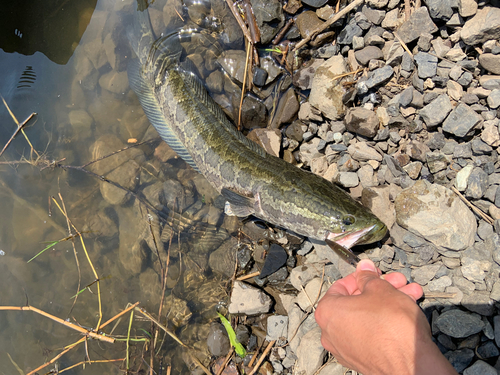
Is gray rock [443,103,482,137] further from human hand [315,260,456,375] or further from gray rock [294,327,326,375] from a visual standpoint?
gray rock [294,327,326,375]

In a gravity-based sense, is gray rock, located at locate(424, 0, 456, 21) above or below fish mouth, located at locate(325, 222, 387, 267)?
above

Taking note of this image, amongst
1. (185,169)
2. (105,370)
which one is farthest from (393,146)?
(105,370)

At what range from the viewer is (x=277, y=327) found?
454cm

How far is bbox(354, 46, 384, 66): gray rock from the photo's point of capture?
4.15m

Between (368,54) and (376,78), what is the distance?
17.0 inches

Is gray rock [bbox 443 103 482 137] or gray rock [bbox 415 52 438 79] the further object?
gray rock [bbox 415 52 438 79]

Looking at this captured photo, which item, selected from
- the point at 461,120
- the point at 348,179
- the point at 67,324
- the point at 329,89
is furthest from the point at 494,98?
the point at 67,324

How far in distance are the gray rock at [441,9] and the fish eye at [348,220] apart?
9.17 feet

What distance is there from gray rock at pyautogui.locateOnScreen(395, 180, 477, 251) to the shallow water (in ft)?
Result: 9.64

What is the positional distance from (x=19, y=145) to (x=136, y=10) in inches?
134

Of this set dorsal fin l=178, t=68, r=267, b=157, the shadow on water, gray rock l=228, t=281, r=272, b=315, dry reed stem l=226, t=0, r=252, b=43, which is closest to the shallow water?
the shadow on water

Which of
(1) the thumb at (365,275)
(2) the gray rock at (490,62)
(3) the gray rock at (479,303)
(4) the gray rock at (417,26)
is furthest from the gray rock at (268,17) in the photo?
(3) the gray rock at (479,303)

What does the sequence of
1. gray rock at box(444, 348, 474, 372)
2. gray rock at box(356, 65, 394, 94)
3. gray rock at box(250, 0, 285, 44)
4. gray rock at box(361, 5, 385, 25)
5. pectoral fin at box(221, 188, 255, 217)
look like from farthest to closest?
gray rock at box(250, 0, 285, 44), pectoral fin at box(221, 188, 255, 217), gray rock at box(361, 5, 385, 25), gray rock at box(356, 65, 394, 94), gray rock at box(444, 348, 474, 372)

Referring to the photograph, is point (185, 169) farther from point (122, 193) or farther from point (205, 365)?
point (205, 365)
